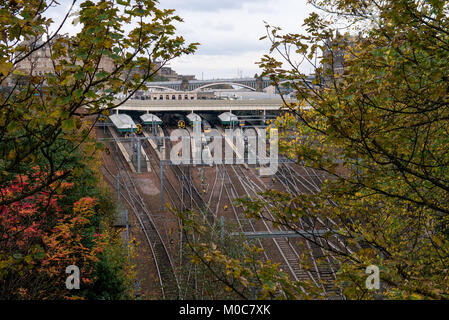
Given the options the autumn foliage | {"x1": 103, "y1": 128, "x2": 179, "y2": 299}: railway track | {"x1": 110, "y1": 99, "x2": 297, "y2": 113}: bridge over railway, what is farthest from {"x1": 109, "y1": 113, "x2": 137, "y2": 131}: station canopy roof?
the autumn foliage

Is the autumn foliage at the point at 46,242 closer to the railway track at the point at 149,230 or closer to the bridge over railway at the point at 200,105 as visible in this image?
the railway track at the point at 149,230

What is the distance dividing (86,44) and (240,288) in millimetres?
7868

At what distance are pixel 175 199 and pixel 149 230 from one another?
4654 mm

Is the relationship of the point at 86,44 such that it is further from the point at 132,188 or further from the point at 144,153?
the point at 144,153

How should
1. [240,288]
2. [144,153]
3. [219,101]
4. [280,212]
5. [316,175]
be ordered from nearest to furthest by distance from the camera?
[280,212] < [240,288] < [316,175] < [144,153] < [219,101]

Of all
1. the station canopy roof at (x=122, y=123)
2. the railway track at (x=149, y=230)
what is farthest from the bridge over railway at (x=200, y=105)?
the railway track at (x=149, y=230)

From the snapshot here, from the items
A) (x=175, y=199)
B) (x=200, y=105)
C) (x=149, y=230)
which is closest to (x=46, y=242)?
(x=149, y=230)

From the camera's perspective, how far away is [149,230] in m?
20.2

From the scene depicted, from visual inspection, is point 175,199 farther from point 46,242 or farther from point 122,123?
point 122,123

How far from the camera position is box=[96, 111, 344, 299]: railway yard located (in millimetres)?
16422

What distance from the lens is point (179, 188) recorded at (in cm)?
2658

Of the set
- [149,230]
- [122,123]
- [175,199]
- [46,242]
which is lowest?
[149,230]
